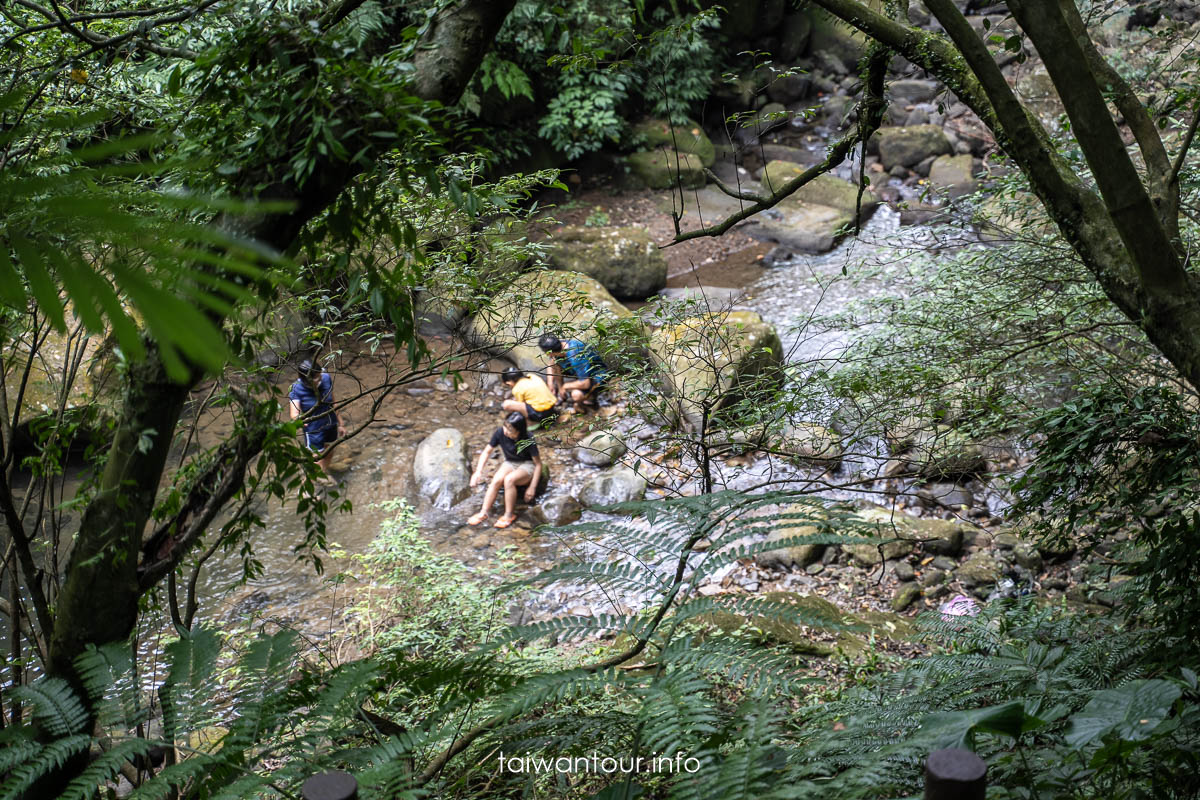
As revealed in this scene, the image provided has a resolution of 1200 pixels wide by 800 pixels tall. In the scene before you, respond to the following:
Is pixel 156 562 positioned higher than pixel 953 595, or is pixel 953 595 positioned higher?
pixel 156 562

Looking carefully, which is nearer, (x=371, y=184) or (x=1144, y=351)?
(x=371, y=184)

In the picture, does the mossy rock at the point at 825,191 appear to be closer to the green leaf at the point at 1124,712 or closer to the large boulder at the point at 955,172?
the large boulder at the point at 955,172

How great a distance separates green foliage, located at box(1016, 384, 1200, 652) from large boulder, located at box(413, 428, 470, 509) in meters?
5.11

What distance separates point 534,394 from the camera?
6.90m

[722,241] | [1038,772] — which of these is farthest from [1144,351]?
[722,241]

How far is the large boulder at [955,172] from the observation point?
11.9 meters

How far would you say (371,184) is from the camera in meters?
2.06

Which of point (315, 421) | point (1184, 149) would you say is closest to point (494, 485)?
point (315, 421)

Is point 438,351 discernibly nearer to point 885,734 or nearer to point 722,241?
point 722,241

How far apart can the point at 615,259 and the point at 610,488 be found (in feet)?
14.0

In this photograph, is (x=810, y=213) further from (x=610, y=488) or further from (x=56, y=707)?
(x=56, y=707)

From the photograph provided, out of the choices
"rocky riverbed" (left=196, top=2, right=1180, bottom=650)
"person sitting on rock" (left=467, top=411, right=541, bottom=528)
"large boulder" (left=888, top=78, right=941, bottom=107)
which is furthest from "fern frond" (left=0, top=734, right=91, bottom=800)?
"large boulder" (left=888, top=78, right=941, bottom=107)

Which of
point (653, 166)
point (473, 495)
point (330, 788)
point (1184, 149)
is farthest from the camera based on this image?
point (653, 166)

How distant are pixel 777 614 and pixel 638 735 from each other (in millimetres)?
448
